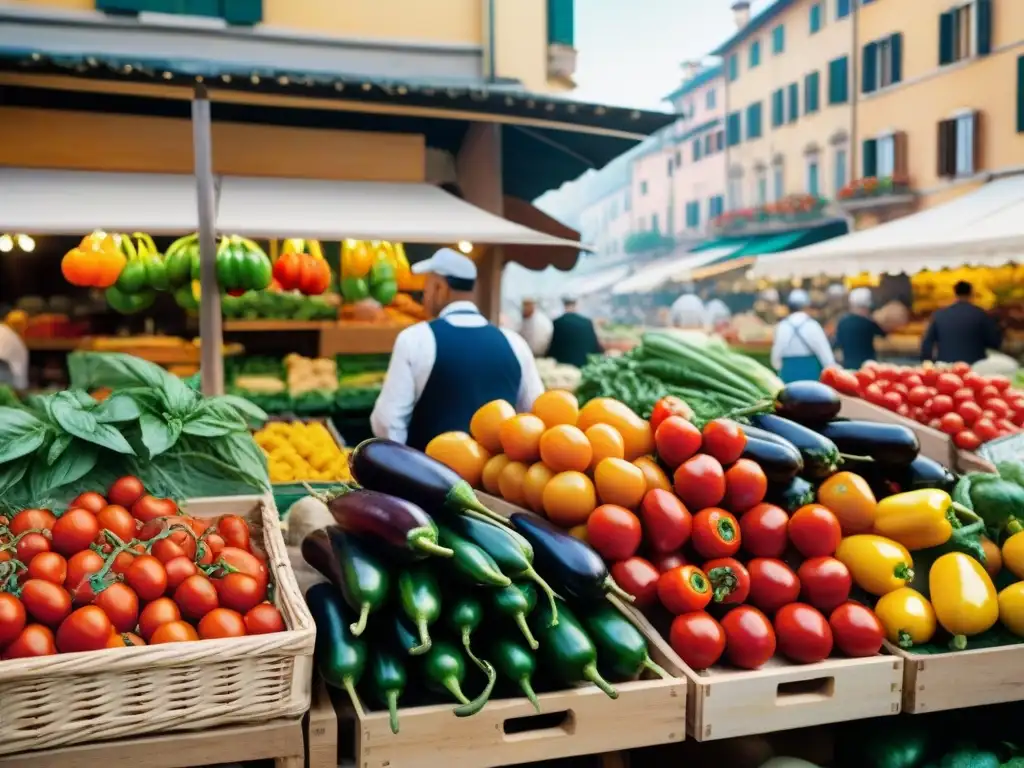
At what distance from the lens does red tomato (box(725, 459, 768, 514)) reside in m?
2.30

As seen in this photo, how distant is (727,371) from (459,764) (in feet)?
→ 7.33

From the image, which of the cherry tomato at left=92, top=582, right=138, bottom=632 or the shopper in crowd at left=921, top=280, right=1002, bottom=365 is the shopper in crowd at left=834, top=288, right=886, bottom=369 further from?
the cherry tomato at left=92, top=582, right=138, bottom=632

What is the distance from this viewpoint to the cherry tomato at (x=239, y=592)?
1.96 metres

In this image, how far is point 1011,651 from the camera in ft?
7.49

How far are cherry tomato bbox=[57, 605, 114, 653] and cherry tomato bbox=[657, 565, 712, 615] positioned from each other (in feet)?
3.93

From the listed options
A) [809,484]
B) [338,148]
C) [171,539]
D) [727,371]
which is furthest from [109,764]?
[338,148]

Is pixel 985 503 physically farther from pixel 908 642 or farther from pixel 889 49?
pixel 889 49

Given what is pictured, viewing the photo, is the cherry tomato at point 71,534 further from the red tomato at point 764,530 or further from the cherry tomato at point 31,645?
the red tomato at point 764,530

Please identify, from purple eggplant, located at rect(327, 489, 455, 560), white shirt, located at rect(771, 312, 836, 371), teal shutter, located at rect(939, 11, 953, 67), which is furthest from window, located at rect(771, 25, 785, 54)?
purple eggplant, located at rect(327, 489, 455, 560)

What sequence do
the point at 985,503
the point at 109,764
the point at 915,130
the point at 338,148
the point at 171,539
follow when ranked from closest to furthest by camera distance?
the point at 109,764 < the point at 171,539 < the point at 985,503 < the point at 338,148 < the point at 915,130

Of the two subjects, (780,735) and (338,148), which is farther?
(338,148)

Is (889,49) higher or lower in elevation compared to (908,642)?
higher

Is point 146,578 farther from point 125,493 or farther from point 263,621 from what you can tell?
point 125,493

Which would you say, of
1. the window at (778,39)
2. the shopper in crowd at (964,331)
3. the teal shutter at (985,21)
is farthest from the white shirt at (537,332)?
the window at (778,39)
